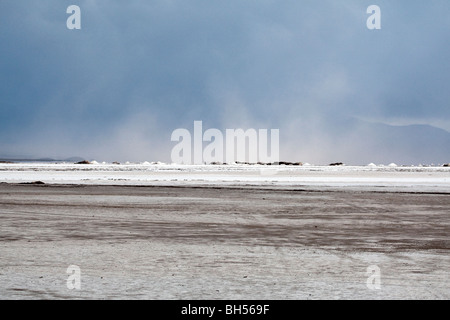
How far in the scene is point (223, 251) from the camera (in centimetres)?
1066

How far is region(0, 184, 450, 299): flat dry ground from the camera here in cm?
754

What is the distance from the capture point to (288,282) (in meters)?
Result: 7.96

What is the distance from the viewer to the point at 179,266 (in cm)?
912

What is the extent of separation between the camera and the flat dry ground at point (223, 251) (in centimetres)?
754
